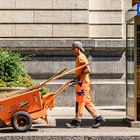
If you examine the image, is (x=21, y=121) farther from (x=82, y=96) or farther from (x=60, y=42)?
(x=60, y=42)

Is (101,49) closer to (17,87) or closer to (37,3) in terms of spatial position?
(37,3)

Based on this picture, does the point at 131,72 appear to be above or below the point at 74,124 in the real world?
above

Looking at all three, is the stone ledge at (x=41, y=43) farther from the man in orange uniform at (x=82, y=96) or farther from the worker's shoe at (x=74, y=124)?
the worker's shoe at (x=74, y=124)

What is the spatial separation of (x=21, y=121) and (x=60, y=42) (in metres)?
7.29

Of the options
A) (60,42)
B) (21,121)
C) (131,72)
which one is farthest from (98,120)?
(60,42)

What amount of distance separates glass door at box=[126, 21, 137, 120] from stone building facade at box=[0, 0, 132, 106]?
5754 millimetres

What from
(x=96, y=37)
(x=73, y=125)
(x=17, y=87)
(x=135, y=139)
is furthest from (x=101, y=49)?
(x=135, y=139)

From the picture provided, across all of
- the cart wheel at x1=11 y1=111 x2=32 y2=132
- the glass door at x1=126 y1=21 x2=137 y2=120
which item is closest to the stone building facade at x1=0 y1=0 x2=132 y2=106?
the glass door at x1=126 y1=21 x2=137 y2=120

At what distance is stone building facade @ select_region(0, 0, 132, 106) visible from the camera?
1844cm

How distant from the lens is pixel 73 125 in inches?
476

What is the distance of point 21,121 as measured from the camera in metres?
11.4

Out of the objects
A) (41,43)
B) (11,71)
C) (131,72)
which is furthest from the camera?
(41,43)

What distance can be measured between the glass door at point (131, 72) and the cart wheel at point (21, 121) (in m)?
2.28

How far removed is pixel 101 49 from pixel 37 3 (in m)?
2.53
